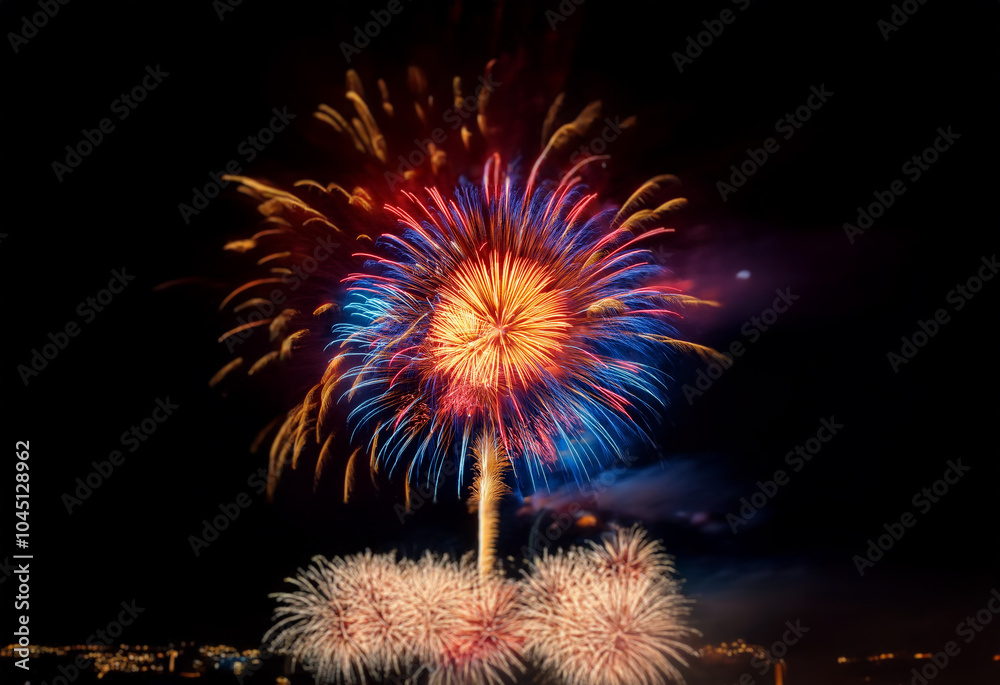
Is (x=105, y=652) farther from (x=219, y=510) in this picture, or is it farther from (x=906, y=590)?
(x=906, y=590)

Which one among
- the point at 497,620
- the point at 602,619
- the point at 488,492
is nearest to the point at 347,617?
the point at 497,620

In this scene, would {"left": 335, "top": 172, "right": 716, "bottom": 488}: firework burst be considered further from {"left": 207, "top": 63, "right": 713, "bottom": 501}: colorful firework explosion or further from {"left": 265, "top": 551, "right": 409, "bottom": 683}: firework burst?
{"left": 265, "top": 551, "right": 409, "bottom": 683}: firework burst

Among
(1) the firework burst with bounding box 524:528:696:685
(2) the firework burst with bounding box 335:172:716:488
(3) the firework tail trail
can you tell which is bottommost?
(1) the firework burst with bounding box 524:528:696:685

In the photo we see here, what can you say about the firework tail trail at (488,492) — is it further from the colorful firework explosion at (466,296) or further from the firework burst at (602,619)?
the firework burst at (602,619)

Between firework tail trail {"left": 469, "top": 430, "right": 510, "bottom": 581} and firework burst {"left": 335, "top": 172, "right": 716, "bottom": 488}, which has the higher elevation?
firework burst {"left": 335, "top": 172, "right": 716, "bottom": 488}

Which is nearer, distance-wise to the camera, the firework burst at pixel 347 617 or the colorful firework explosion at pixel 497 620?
the colorful firework explosion at pixel 497 620

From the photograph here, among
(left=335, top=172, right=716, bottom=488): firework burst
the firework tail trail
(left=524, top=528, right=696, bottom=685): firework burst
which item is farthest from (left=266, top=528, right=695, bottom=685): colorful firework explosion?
(left=335, top=172, right=716, bottom=488): firework burst

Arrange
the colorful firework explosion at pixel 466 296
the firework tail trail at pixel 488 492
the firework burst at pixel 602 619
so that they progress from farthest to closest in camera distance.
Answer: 1. the firework tail trail at pixel 488 492
2. the firework burst at pixel 602 619
3. the colorful firework explosion at pixel 466 296

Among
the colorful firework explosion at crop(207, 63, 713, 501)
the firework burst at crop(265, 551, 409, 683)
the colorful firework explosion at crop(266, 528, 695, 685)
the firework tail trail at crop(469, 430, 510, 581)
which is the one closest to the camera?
the colorful firework explosion at crop(207, 63, 713, 501)

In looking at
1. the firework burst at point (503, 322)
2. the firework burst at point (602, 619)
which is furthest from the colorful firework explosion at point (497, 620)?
the firework burst at point (503, 322)

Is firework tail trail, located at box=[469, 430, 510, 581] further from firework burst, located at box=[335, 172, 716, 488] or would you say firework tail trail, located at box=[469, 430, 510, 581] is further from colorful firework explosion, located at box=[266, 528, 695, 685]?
firework burst, located at box=[335, 172, 716, 488]

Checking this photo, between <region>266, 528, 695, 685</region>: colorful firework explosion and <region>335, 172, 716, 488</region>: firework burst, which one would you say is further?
<region>266, 528, 695, 685</region>: colorful firework explosion

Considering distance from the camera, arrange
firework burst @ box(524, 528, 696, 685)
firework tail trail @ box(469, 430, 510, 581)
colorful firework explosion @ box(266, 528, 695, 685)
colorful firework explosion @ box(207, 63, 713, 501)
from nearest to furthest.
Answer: colorful firework explosion @ box(207, 63, 713, 501)
firework burst @ box(524, 528, 696, 685)
colorful firework explosion @ box(266, 528, 695, 685)
firework tail trail @ box(469, 430, 510, 581)
